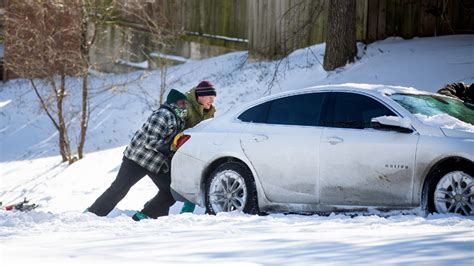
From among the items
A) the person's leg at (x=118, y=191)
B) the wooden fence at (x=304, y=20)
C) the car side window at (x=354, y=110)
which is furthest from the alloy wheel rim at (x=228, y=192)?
the wooden fence at (x=304, y=20)

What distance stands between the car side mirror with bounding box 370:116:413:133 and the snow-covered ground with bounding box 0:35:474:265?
0.80 metres

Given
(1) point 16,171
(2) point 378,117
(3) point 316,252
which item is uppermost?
(2) point 378,117

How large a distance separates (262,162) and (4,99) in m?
17.1

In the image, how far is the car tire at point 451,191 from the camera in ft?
31.3

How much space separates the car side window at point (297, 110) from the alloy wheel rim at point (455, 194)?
1518 millimetres

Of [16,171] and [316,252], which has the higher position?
[316,252]

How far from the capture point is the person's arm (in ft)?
38.4

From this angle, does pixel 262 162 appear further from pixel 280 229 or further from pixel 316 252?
pixel 316 252

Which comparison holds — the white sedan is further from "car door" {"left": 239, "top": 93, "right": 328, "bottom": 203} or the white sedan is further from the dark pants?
the dark pants

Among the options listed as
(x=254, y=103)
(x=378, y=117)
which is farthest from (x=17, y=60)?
(x=378, y=117)

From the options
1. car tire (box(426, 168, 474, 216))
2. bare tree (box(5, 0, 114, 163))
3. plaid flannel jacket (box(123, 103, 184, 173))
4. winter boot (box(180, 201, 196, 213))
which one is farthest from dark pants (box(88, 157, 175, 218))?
bare tree (box(5, 0, 114, 163))

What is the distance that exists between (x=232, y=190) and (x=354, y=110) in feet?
4.90

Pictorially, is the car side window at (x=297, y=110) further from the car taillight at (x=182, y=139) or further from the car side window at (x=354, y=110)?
the car taillight at (x=182, y=139)

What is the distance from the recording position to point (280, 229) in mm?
8680
